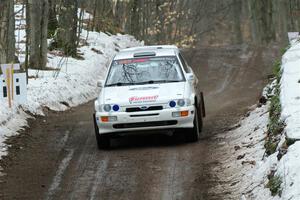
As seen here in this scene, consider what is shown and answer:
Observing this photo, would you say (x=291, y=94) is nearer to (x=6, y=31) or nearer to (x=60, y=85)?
(x=6, y=31)

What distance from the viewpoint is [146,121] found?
1137 cm

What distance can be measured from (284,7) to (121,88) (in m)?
31.4

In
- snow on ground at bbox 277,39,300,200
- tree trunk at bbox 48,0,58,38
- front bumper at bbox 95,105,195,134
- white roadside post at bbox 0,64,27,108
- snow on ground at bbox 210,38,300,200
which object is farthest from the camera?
tree trunk at bbox 48,0,58,38

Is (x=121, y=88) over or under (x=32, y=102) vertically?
over

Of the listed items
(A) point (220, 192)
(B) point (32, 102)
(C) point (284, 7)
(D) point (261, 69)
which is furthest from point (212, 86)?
(C) point (284, 7)

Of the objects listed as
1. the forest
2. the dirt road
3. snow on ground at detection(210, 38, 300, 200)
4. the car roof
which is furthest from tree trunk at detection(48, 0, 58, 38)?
snow on ground at detection(210, 38, 300, 200)

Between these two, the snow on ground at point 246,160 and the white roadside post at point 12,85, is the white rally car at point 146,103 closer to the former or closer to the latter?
the snow on ground at point 246,160

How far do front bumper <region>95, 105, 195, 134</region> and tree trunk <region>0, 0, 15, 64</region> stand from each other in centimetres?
563

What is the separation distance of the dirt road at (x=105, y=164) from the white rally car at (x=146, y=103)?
0.41 meters

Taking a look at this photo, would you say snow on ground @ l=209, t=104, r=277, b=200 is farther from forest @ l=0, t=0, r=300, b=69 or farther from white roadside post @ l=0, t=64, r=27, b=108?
forest @ l=0, t=0, r=300, b=69

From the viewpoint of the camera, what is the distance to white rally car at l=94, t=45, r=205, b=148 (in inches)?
448

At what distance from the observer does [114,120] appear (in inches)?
448

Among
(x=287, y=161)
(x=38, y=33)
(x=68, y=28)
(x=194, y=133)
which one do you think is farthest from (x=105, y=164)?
(x=68, y=28)

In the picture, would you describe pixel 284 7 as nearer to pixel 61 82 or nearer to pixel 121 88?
pixel 61 82
